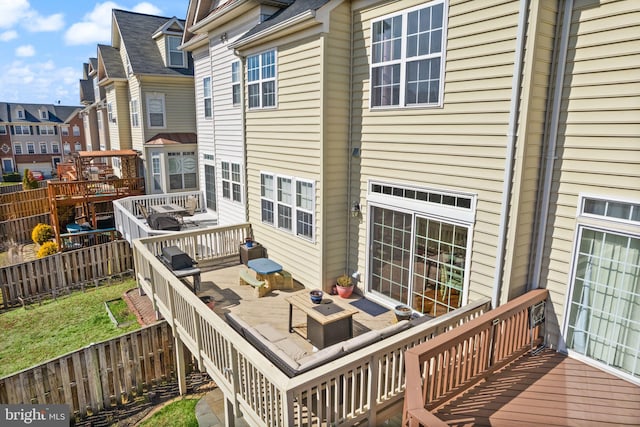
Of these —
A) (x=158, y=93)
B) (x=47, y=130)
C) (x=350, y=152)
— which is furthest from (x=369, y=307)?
(x=47, y=130)

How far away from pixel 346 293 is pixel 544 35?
17.2ft

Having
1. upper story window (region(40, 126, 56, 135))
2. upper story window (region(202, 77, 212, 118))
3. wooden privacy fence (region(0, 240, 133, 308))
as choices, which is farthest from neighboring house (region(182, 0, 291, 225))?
upper story window (region(40, 126, 56, 135))

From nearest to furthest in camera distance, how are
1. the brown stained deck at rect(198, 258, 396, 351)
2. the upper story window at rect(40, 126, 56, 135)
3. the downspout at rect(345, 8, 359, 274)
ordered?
the brown stained deck at rect(198, 258, 396, 351), the downspout at rect(345, 8, 359, 274), the upper story window at rect(40, 126, 56, 135)

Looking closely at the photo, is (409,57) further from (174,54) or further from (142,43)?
(142,43)

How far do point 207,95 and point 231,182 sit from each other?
401cm

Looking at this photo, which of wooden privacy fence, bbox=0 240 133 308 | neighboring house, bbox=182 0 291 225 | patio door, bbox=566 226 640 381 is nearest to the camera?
patio door, bbox=566 226 640 381

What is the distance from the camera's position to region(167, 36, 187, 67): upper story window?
19.2 meters

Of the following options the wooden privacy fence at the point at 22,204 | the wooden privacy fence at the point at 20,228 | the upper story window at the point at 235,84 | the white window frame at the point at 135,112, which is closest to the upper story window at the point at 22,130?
the wooden privacy fence at the point at 22,204

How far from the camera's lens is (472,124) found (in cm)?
545

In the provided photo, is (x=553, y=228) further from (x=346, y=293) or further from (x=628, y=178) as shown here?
(x=346, y=293)

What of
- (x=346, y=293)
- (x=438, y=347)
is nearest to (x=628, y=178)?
(x=438, y=347)

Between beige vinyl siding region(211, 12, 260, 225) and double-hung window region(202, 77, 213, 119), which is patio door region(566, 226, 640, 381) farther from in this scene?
double-hung window region(202, 77, 213, 119)

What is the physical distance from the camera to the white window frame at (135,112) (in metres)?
19.4

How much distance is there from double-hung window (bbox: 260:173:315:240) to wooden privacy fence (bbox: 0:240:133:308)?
7723 mm
